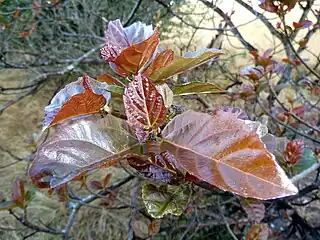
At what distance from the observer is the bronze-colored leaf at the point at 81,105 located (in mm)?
363

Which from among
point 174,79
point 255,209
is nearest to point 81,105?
point 255,209

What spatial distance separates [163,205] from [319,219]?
5.99 feet

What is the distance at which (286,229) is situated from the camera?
1896mm

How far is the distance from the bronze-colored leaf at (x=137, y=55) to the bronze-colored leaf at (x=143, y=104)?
0.12 ft

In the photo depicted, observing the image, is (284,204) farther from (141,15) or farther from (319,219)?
(141,15)

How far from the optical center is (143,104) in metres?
0.35

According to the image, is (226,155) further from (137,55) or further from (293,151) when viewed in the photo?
(293,151)

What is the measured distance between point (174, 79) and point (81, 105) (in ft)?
3.23

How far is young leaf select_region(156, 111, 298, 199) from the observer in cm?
30

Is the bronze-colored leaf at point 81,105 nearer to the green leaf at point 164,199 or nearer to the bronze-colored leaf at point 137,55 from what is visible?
the bronze-colored leaf at point 137,55

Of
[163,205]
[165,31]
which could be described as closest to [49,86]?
[165,31]

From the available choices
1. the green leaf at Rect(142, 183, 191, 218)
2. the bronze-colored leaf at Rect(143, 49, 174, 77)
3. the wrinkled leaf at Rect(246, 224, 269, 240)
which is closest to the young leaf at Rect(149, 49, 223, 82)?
the bronze-colored leaf at Rect(143, 49, 174, 77)

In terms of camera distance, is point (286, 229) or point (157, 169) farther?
point (286, 229)

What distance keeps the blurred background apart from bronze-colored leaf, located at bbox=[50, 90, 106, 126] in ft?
2.66
